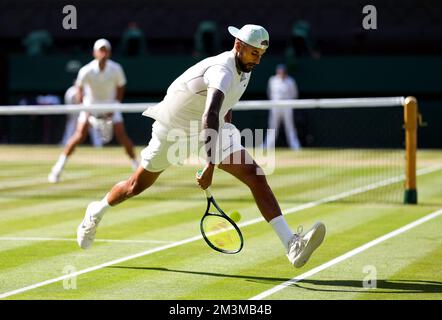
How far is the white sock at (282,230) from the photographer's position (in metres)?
8.41

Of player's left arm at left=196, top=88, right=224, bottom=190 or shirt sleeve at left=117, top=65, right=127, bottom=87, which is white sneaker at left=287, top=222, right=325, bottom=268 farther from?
shirt sleeve at left=117, top=65, right=127, bottom=87

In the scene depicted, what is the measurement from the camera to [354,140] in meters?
25.9

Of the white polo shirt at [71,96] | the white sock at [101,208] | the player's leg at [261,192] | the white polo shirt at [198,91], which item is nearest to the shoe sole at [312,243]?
the player's leg at [261,192]

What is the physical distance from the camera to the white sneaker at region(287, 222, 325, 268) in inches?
324

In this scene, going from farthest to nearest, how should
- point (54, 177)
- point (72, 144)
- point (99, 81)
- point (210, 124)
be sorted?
point (99, 81), point (54, 177), point (72, 144), point (210, 124)

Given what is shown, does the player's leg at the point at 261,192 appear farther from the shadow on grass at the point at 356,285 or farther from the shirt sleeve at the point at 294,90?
the shirt sleeve at the point at 294,90

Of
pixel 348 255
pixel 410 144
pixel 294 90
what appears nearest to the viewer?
pixel 348 255

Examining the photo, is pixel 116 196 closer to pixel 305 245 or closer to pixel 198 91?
pixel 198 91

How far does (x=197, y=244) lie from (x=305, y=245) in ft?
7.71

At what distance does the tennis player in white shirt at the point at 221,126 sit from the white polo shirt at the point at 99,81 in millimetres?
8856

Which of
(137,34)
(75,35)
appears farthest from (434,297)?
(75,35)

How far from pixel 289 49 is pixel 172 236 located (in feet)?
57.7

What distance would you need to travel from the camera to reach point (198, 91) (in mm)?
8617

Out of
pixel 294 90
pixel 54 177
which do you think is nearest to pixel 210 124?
pixel 54 177
